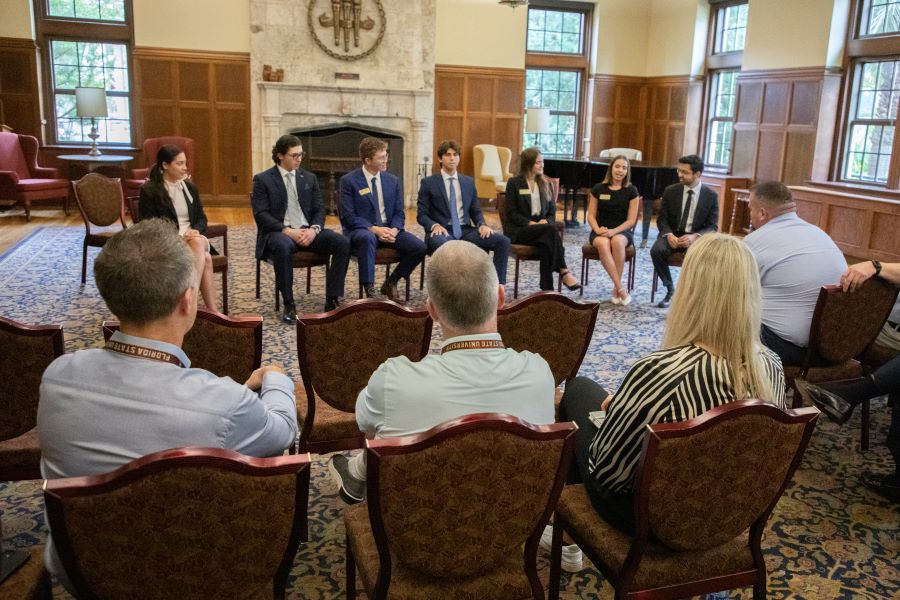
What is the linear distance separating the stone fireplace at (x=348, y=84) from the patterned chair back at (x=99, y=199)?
194 inches

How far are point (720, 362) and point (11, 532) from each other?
8.09ft

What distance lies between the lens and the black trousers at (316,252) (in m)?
5.61

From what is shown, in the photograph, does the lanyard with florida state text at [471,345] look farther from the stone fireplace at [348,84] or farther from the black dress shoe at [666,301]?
the stone fireplace at [348,84]

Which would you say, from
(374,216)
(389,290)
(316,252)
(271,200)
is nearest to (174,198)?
(271,200)

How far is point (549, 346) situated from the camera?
3.11 metres

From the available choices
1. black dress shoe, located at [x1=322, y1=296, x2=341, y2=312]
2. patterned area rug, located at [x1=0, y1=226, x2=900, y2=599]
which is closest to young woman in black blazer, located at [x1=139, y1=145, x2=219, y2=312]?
patterned area rug, located at [x1=0, y1=226, x2=900, y2=599]

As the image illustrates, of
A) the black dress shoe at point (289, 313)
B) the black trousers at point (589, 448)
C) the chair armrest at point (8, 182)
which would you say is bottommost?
the black dress shoe at point (289, 313)

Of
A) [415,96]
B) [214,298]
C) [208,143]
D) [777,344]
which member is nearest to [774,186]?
[777,344]

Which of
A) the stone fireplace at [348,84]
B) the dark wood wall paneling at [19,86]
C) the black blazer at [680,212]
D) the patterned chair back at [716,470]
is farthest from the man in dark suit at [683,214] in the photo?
the dark wood wall paneling at [19,86]

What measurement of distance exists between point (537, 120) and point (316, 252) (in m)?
6.72

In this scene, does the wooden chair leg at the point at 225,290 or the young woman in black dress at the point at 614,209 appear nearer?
the wooden chair leg at the point at 225,290

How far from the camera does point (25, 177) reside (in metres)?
10.4

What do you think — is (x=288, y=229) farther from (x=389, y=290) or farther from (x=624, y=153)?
(x=624, y=153)

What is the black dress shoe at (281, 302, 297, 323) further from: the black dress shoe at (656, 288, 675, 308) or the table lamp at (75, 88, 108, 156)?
the table lamp at (75, 88, 108, 156)
